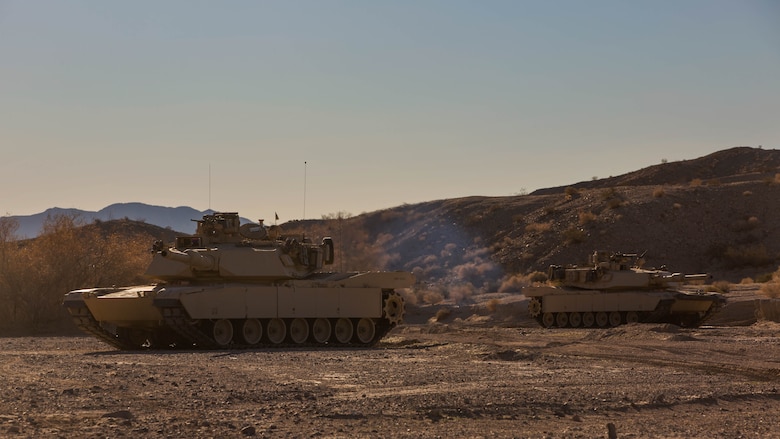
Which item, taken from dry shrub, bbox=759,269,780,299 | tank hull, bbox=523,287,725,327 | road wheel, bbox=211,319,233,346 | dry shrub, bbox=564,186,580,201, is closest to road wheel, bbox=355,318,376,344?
road wheel, bbox=211,319,233,346

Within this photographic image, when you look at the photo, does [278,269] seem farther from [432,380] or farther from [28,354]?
[432,380]

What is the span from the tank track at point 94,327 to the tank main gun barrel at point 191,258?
2.07 meters

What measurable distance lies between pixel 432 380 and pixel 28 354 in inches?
371

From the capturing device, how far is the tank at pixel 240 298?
25328 millimetres

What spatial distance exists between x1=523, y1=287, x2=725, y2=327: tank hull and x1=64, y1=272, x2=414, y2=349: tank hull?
37.6 feet

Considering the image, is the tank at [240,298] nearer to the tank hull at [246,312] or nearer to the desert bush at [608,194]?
the tank hull at [246,312]

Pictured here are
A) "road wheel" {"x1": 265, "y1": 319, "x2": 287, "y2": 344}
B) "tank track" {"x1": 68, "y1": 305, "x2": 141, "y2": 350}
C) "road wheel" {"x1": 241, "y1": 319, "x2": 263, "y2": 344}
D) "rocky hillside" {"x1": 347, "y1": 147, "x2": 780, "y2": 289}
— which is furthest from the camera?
"rocky hillside" {"x1": 347, "y1": 147, "x2": 780, "y2": 289}

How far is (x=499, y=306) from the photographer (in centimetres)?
4888

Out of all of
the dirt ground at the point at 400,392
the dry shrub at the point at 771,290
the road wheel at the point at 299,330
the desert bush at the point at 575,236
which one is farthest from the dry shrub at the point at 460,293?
the dirt ground at the point at 400,392

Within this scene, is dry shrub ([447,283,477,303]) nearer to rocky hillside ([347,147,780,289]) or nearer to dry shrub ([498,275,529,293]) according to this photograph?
dry shrub ([498,275,529,293])

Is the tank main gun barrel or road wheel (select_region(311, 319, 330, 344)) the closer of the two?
the tank main gun barrel

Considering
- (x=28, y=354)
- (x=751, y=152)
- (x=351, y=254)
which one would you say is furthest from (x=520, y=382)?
(x=751, y=152)

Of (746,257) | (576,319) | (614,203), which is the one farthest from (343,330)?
(614,203)

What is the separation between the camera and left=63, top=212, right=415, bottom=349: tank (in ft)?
83.1
